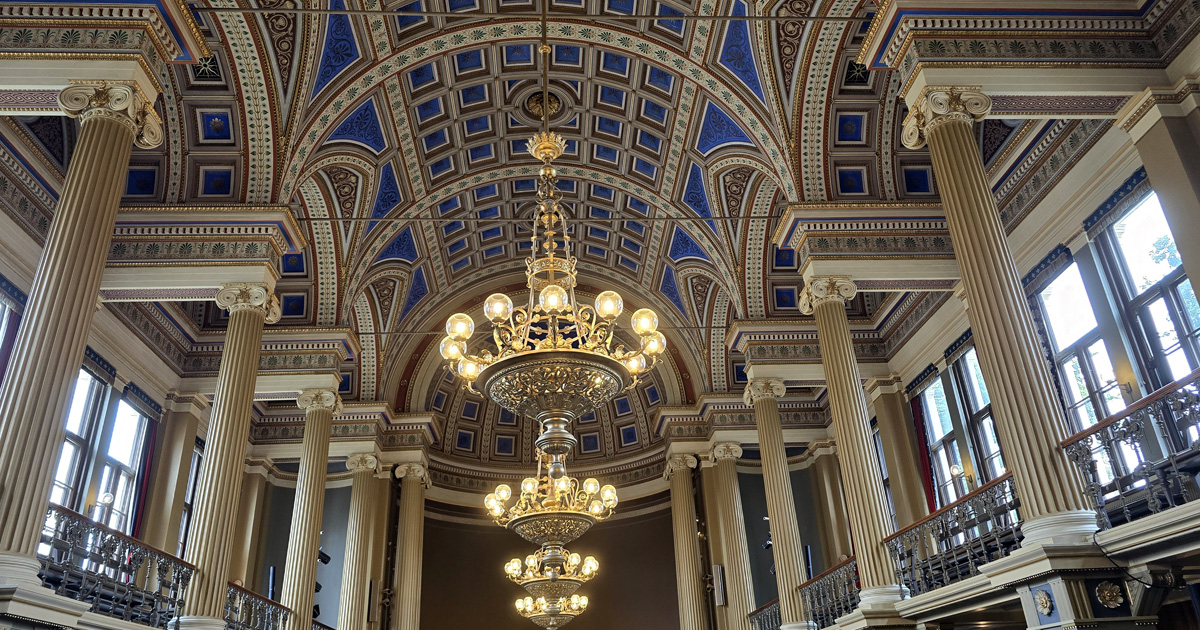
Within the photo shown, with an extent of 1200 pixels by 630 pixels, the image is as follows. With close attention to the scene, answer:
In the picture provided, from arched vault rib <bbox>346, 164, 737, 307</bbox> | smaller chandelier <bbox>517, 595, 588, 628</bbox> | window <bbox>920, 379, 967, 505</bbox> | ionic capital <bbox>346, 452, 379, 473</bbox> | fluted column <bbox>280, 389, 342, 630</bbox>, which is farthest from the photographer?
ionic capital <bbox>346, 452, 379, 473</bbox>

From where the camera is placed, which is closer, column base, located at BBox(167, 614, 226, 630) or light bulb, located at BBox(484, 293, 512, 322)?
light bulb, located at BBox(484, 293, 512, 322)

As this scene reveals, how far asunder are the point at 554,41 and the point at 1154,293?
8694 mm

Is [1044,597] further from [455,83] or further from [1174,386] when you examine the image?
[455,83]

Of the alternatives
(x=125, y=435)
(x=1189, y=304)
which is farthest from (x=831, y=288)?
(x=125, y=435)

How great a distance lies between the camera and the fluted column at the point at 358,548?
14.6 metres

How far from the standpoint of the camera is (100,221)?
689cm

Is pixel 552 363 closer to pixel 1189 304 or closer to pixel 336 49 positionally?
pixel 1189 304

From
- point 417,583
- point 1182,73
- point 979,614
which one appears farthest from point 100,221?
point 417,583

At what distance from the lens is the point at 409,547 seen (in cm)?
1683

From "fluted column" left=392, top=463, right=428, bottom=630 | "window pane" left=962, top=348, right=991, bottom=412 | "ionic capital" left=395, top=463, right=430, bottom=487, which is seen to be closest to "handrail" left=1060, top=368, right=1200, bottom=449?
"window pane" left=962, top=348, right=991, bottom=412

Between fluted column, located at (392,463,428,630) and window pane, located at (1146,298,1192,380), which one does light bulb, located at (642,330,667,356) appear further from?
fluted column, located at (392,463,428,630)

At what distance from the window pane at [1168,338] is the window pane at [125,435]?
13.6 metres

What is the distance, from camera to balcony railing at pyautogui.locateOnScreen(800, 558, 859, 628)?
10328mm

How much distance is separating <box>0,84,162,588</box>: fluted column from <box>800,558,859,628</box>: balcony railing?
27.2 feet
